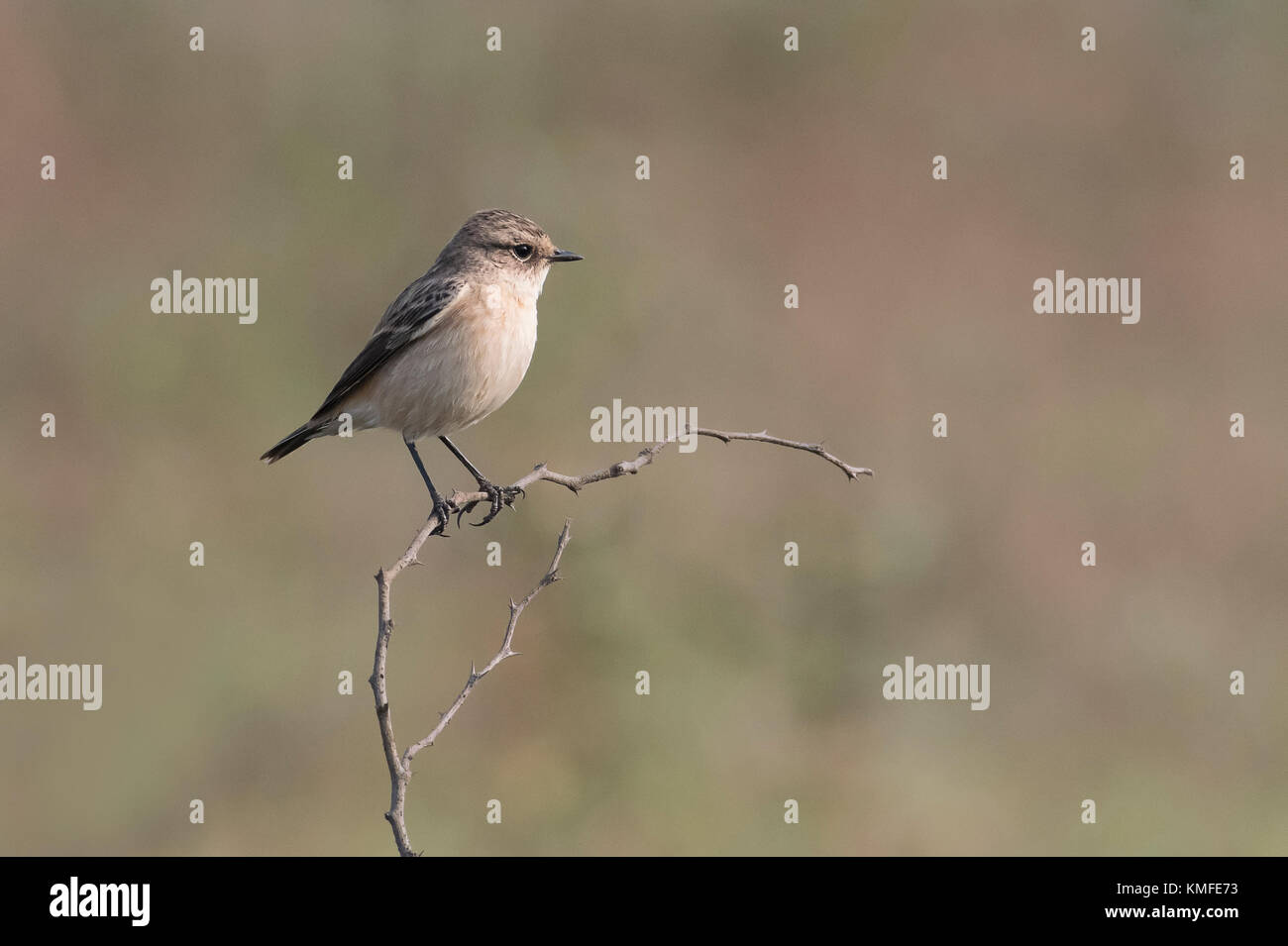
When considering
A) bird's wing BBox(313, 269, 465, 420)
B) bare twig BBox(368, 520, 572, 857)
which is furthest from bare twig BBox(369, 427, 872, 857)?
bird's wing BBox(313, 269, 465, 420)

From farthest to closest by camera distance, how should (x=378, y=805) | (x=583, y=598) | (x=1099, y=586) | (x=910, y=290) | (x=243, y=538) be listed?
(x=910, y=290), (x=1099, y=586), (x=243, y=538), (x=583, y=598), (x=378, y=805)

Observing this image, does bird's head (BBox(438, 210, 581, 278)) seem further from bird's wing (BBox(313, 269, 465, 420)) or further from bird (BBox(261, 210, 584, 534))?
bird's wing (BBox(313, 269, 465, 420))

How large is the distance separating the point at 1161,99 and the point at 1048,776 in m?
10.1

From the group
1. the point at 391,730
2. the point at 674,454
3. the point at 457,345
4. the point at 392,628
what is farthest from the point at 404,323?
the point at 674,454

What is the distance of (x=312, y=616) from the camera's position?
10805 millimetres

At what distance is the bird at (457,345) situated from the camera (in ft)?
21.3

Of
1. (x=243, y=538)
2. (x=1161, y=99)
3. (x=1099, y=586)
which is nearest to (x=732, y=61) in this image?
(x=1161, y=99)

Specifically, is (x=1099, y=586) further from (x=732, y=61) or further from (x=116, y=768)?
(x=116, y=768)

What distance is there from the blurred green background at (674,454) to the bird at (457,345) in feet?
12.4

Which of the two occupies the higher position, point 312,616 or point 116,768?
point 312,616

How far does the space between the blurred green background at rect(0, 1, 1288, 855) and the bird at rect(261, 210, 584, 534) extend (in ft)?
12.4

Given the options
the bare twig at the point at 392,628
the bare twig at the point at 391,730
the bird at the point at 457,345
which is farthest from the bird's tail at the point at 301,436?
the bare twig at the point at 391,730

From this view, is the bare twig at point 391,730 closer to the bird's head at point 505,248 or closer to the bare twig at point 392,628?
the bare twig at point 392,628

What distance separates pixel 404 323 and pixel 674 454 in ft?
16.7
